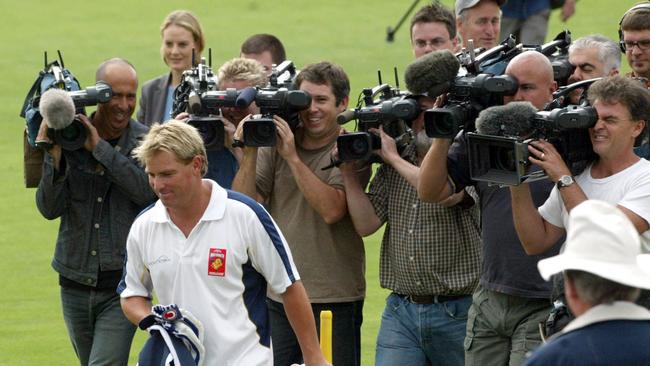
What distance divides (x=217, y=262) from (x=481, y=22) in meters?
3.28

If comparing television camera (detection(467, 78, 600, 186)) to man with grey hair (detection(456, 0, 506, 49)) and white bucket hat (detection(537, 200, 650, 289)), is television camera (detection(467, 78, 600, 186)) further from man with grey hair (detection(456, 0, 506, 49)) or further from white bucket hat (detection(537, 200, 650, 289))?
man with grey hair (detection(456, 0, 506, 49))

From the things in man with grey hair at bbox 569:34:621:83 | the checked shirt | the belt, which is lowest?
the belt

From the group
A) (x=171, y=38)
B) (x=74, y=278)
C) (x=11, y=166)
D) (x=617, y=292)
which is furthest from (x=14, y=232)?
(x=617, y=292)

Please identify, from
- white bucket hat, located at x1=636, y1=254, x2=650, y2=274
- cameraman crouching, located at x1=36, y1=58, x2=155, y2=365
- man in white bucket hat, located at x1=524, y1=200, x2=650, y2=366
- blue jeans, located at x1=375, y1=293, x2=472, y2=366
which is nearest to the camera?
man in white bucket hat, located at x1=524, y1=200, x2=650, y2=366

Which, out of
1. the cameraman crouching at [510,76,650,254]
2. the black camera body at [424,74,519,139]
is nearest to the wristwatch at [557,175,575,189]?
the cameraman crouching at [510,76,650,254]

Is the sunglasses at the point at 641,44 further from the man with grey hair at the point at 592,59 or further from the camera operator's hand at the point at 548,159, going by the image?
the camera operator's hand at the point at 548,159

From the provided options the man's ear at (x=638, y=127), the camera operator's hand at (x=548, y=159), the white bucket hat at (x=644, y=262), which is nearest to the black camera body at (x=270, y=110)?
the camera operator's hand at (x=548, y=159)

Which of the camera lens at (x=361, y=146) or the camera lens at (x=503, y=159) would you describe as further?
the camera lens at (x=361, y=146)

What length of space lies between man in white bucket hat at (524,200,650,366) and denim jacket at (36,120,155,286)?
3884 millimetres

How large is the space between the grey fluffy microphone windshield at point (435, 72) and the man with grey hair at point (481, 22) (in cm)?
203

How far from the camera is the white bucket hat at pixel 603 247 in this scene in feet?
15.6

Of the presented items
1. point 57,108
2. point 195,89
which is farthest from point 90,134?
point 195,89

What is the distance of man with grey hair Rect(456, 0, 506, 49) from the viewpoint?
30.2 ft

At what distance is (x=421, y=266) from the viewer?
25.4 feet
